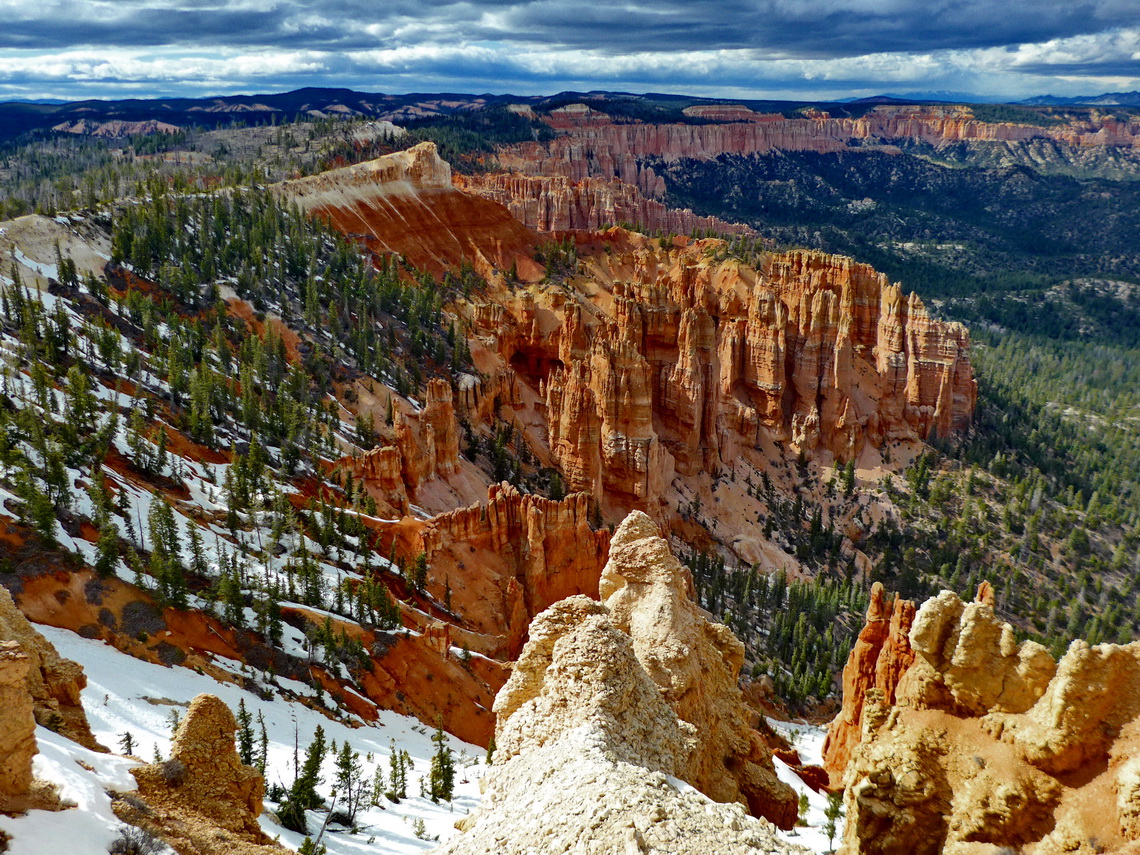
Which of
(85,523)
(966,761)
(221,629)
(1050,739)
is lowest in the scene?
(221,629)

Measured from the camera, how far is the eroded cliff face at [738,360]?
5747cm

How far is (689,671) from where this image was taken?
19453 mm

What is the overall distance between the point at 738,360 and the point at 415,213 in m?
41.0

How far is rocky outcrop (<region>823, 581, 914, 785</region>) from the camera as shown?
25688mm

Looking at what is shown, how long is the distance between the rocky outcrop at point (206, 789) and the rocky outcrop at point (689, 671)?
8.66m

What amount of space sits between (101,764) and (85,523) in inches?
757

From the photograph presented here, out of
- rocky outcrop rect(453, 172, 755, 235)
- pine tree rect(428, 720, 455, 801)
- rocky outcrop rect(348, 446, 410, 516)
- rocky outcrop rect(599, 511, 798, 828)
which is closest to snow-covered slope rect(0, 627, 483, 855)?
pine tree rect(428, 720, 455, 801)

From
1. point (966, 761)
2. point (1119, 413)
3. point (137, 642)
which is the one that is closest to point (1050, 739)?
point (966, 761)

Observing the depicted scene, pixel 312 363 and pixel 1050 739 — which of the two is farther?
pixel 312 363

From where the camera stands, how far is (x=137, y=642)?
88.2 ft

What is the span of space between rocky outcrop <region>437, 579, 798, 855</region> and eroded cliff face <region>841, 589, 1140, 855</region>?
13.1 ft

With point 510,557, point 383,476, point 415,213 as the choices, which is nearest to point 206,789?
point 510,557

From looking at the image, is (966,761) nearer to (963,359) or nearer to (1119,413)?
(963,359)

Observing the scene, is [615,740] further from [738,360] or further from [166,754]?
[738,360]
